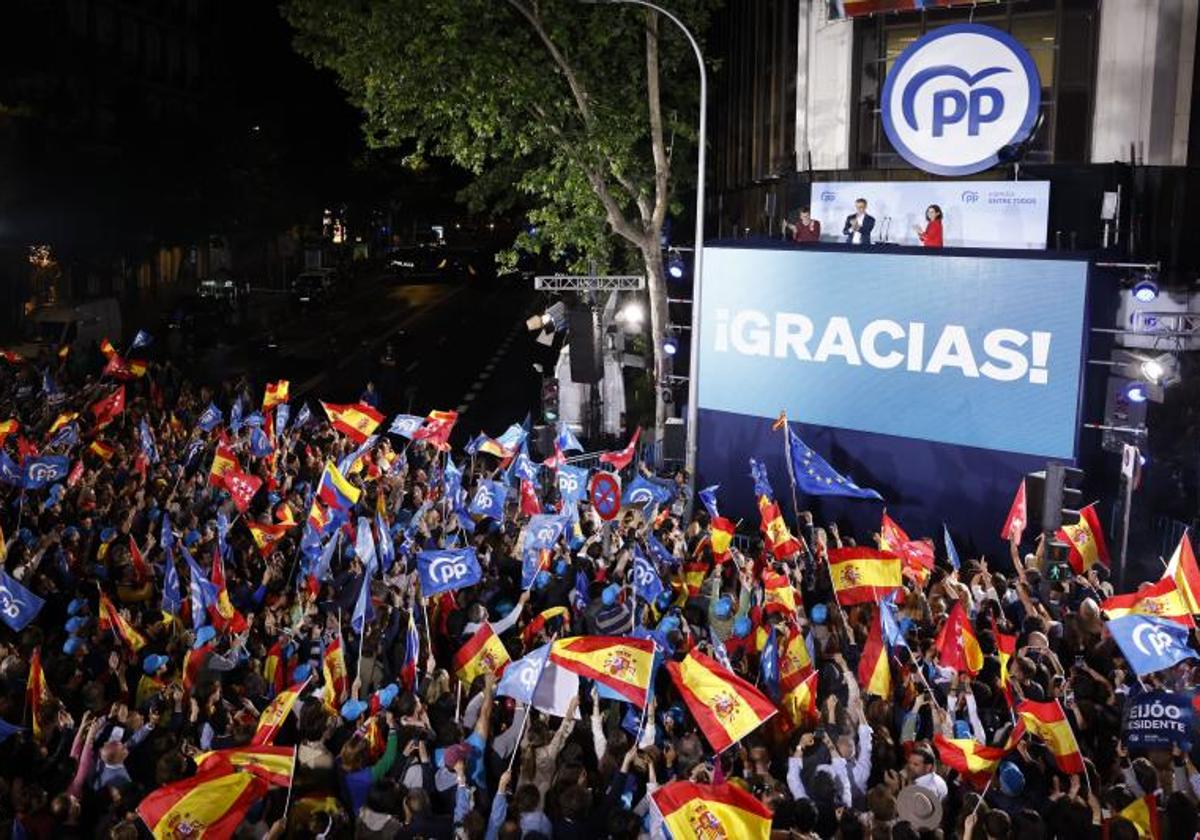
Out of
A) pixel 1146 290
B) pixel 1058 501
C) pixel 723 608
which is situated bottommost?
pixel 723 608

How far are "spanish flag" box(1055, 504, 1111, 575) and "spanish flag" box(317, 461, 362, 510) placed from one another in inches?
299

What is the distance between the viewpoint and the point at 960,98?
66.5ft

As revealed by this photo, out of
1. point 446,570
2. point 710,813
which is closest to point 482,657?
point 446,570

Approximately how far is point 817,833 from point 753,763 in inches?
24.7

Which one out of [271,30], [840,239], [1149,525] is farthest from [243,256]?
[1149,525]

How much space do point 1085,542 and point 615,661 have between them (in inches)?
271

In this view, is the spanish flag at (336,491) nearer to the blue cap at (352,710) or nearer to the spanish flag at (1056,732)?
the blue cap at (352,710)

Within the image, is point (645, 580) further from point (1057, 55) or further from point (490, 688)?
point (1057, 55)

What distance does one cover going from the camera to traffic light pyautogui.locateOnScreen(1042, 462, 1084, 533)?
14336mm

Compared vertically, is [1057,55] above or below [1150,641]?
above

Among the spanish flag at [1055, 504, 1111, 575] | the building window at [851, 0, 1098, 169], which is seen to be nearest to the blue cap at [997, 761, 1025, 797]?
the spanish flag at [1055, 504, 1111, 575]

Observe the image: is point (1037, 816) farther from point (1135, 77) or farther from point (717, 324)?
point (1135, 77)

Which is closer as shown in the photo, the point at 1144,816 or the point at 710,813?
the point at 710,813

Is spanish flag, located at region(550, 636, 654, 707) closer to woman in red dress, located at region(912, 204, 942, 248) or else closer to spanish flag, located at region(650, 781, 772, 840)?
spanish flag, located at region(650, 781, 772, 840)
